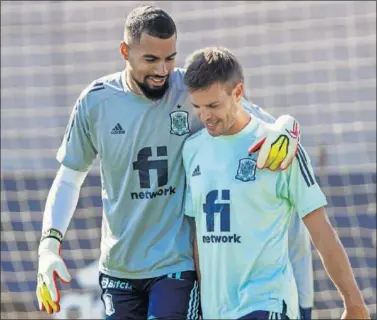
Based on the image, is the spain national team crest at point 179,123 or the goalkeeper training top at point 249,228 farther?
the spain national team crest at point 179,123

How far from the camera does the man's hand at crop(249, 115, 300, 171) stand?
10.6 feet

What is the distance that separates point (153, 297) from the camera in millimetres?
3625

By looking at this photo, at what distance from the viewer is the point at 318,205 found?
3.26 m

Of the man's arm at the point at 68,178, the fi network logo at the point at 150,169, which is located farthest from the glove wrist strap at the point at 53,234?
the fi network logo at the point at 150,169

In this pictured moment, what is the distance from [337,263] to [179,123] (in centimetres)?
78

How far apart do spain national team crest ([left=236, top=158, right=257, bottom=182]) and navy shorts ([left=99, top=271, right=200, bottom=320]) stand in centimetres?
52

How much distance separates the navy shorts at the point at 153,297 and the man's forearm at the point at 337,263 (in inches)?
22.4

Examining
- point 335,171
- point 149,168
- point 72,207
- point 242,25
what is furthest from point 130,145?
point 242,25

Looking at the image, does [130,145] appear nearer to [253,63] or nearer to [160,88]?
[160,88]

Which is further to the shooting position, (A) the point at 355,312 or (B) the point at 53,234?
(B) the point at 53,234

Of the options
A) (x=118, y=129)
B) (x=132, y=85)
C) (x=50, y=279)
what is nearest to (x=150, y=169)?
(x=118, y=129)

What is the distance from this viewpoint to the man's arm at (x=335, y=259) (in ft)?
10.7

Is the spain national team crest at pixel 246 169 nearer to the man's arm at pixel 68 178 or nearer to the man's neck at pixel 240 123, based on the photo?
the man's neck at pixel 240 123

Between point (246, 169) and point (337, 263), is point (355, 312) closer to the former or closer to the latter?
point (337, 263)
